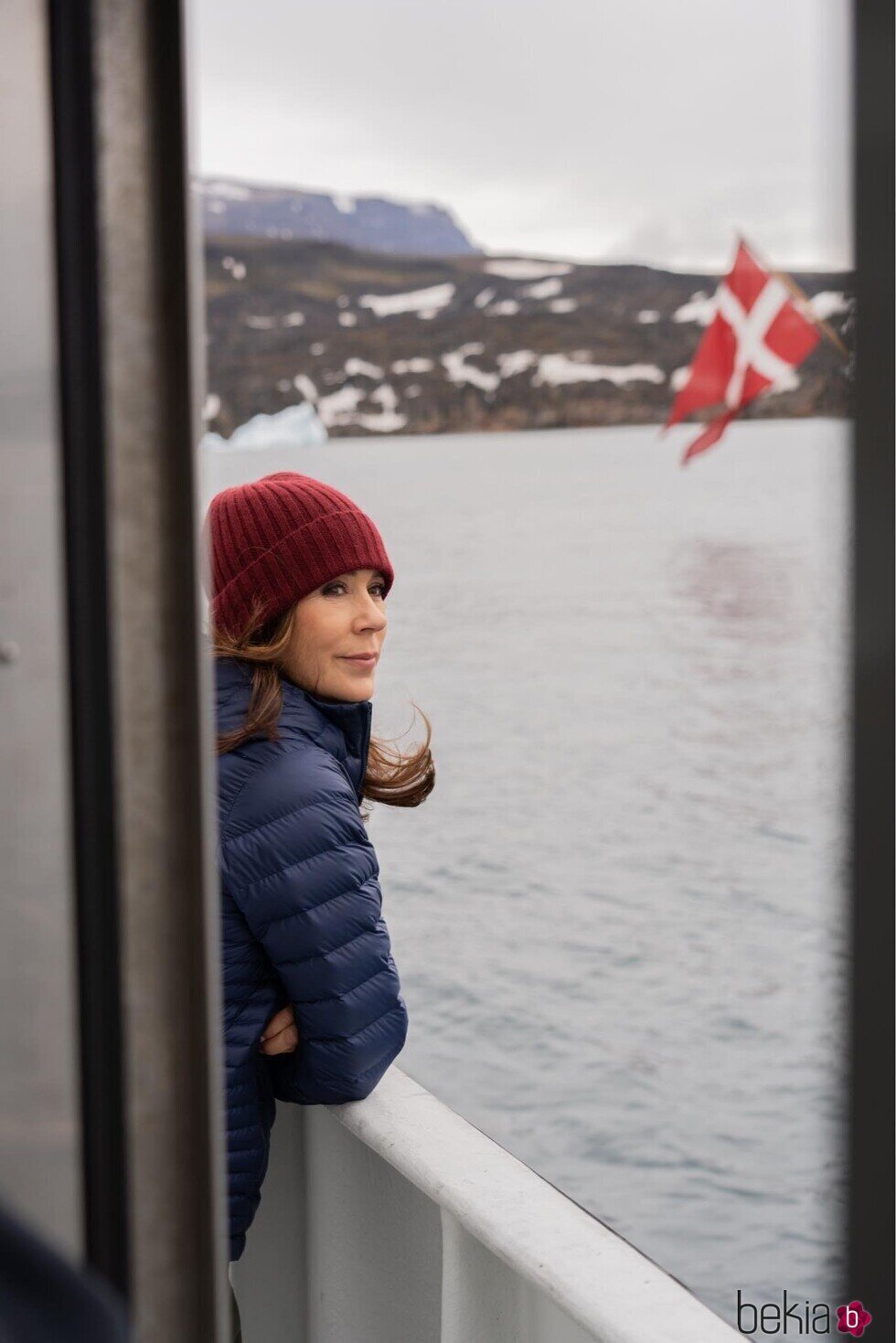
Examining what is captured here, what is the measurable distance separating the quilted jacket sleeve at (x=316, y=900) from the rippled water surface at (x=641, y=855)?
1.22 ft

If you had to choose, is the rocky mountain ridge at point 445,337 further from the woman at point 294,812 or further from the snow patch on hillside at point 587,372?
the woman at point 294,812

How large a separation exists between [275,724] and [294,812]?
0.28 feet

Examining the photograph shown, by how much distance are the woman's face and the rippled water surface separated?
0.30 m

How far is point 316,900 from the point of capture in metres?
1.09

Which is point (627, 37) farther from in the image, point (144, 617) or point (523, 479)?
point (144, 617)

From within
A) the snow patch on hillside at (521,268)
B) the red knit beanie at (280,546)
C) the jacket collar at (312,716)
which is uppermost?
the snow patch on hillside at (521,268)

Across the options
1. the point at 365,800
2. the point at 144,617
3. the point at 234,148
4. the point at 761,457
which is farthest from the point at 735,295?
the point at 761,457

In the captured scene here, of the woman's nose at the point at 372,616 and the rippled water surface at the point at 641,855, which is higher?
the woman's nose at the point at 372,616

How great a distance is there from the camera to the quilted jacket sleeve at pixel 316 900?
1.08m

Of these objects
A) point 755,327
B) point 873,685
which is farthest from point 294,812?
point 755,327

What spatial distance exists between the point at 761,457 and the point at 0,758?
1373 inches

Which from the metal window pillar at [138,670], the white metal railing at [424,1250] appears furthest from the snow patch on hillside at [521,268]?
the metal window pillar at [138,670]

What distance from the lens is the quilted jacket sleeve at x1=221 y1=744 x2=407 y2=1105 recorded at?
1.08 meters

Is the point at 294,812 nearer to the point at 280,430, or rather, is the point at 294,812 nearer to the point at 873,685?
the point at 873,685
